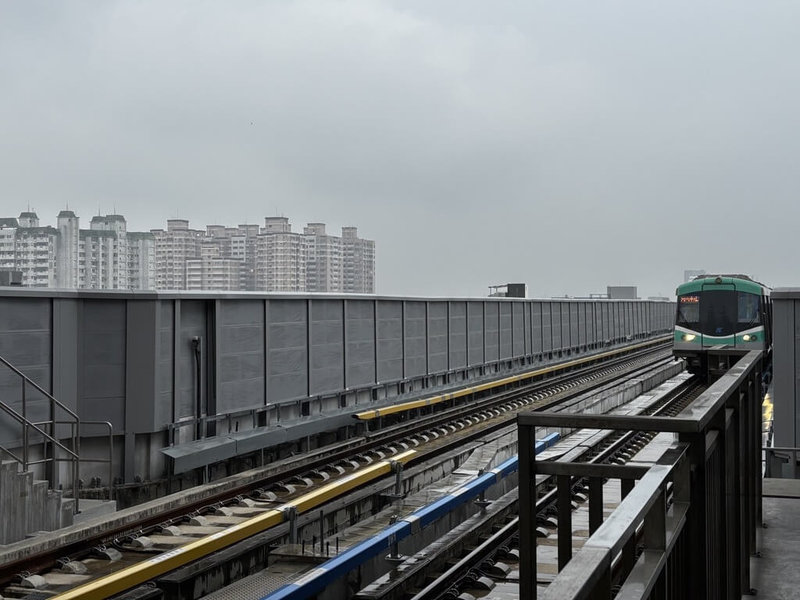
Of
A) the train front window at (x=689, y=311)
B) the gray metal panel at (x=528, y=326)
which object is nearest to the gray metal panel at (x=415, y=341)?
the train front window at (x=689, y=311)

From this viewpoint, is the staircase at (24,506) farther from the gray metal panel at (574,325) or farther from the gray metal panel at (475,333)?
the gray metal panel at (574,325)

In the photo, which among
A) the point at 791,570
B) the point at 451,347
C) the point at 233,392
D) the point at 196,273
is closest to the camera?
the point at 791,570

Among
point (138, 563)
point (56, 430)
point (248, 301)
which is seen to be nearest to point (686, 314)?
point (248, 301)

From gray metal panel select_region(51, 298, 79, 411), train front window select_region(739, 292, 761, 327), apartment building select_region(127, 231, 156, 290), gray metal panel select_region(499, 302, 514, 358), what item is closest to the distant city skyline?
apartment building select_region(127, 231, 156, 290)

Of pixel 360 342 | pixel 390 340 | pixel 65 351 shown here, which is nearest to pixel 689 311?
pixel 390 340

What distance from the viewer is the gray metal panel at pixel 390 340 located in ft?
74.0

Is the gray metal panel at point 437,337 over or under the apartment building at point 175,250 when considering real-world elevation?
under

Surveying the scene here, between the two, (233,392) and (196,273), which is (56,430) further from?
(196,273)

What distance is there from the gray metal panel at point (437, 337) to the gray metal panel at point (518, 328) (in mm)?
7395

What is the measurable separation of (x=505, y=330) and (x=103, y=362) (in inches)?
840

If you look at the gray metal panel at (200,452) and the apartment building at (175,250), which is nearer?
the gray metal panel at (200,452)

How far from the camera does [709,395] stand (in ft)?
13.7

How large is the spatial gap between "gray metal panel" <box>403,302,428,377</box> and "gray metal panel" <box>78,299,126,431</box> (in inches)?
445

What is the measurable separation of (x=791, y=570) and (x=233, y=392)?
11.2 metres
